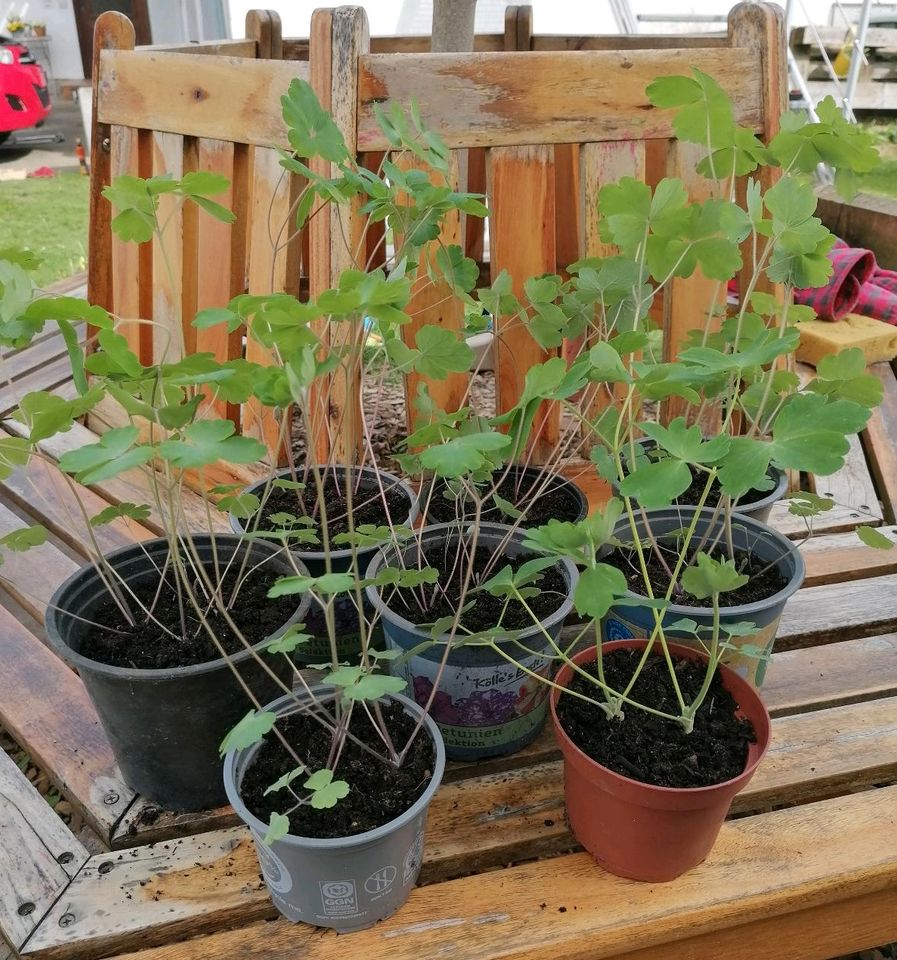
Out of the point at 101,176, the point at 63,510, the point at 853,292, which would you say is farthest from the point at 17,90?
the point at 853,292

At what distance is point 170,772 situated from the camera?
1.22 metres

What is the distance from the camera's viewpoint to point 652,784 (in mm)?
1049

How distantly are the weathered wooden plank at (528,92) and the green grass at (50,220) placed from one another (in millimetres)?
3008

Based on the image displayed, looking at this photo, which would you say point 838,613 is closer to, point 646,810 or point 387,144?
point 646,810

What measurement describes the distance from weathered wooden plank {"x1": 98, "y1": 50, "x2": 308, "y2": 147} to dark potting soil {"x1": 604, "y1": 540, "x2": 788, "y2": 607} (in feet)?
3.57

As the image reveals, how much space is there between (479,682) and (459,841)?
0.24m

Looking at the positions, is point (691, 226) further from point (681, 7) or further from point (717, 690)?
point (681, 7)

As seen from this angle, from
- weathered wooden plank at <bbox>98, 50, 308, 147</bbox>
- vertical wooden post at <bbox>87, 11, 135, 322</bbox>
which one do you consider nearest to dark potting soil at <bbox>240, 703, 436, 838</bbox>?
weathered wooden plank at <bbox>98, 50, 308, 147</bbox>

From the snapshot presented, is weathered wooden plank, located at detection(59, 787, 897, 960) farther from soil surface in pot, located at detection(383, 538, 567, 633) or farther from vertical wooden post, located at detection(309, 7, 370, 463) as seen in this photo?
vertical wooden post, located at detection(309, 7, 370, 463)

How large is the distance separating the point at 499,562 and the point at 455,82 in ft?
3.10

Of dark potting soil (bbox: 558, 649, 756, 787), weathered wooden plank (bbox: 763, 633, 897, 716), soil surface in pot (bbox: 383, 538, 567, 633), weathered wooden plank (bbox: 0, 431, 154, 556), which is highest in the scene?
soil surface in pot (bbox: 383, 538, 567, 633)

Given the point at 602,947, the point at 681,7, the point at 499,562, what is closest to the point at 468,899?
the point at 602,947

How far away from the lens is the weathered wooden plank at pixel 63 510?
1903 millimetres

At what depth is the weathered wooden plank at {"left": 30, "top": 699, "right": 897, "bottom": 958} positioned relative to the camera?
1.12 metres
